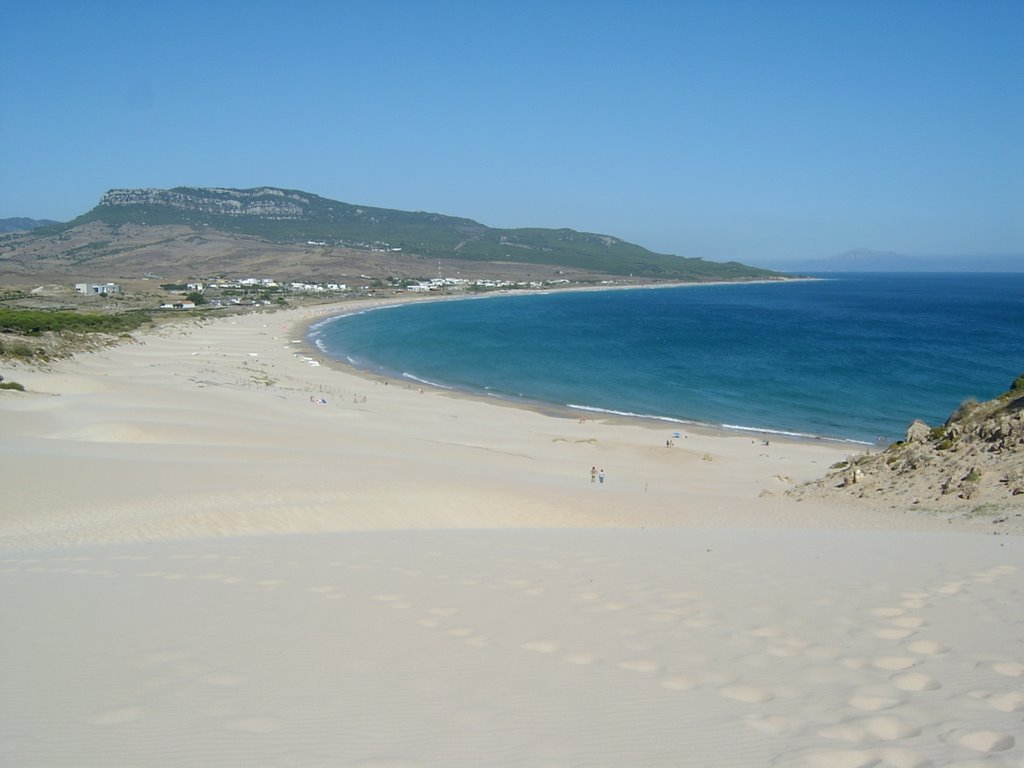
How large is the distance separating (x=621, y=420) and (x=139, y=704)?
113ft

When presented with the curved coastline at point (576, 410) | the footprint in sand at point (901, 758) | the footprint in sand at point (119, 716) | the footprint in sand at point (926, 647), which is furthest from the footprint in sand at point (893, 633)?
the curved coastline at point (576, 410)

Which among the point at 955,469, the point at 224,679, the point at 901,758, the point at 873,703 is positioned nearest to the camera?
the point at 901,758

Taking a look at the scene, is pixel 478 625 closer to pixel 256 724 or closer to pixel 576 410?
pixel 256 724

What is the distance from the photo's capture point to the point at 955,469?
1627 cm

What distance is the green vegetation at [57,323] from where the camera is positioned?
51.4m

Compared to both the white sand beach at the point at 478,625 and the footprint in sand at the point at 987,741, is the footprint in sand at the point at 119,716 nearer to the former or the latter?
the white sand beach at the point at 478,625

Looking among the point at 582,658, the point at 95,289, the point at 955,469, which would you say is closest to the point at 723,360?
the point at 955,469

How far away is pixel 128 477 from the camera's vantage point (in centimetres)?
1669

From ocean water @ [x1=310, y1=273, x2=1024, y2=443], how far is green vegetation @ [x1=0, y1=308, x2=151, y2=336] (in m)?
17.7

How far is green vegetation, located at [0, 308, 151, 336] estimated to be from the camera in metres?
51.4

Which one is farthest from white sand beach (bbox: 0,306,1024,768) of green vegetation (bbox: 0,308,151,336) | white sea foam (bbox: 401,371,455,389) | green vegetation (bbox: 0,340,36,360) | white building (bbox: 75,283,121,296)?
white building (bbox: 75,283,121,296)

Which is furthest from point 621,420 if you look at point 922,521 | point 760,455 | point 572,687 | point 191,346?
point 191,346

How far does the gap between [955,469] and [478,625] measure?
1336 centimetres

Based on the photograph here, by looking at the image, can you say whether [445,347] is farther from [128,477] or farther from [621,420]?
[128,477]
